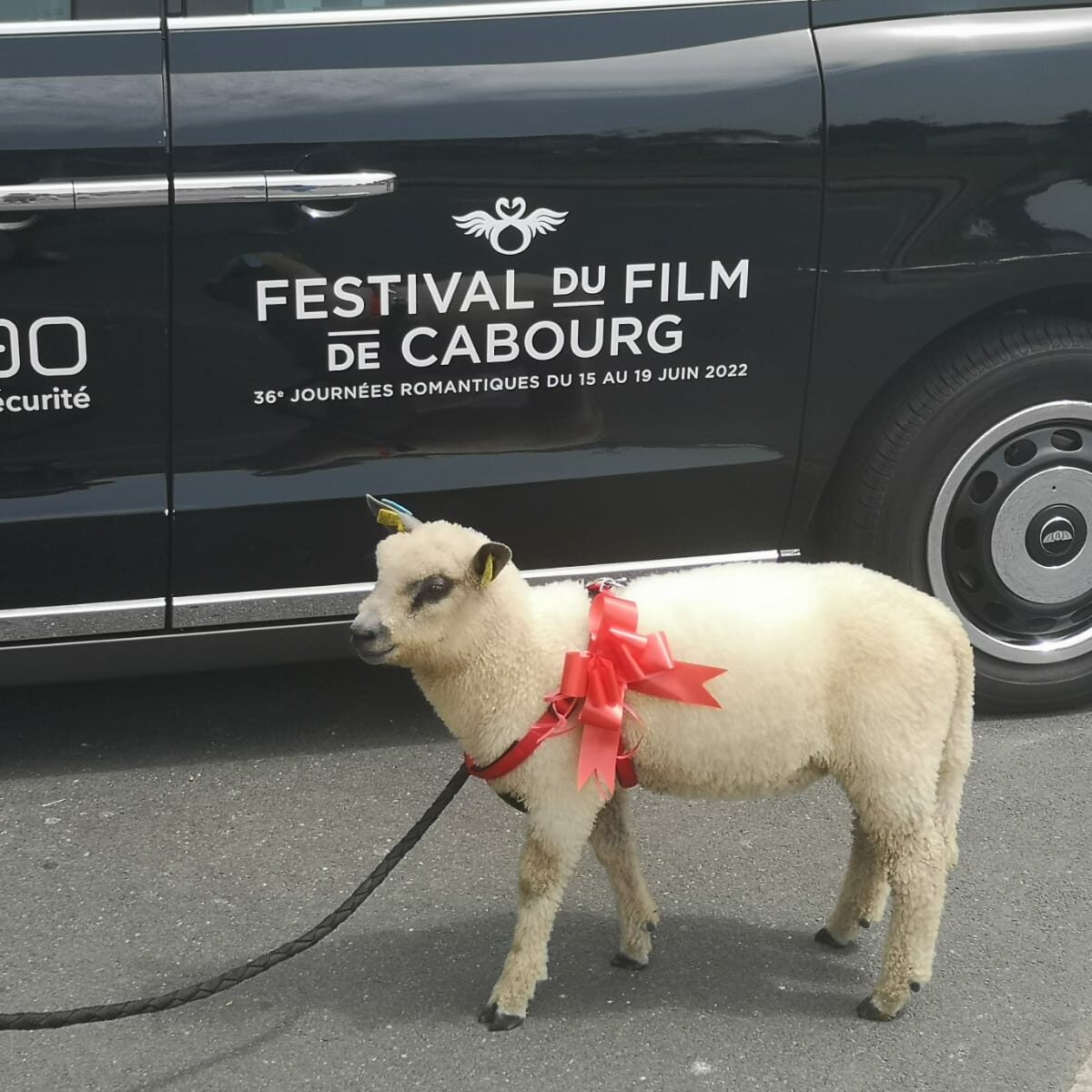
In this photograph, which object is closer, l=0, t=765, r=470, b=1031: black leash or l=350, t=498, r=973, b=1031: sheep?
A: l=0, t=765, r=470, b=1031: black leash

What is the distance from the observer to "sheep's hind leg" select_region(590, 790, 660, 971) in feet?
10.0

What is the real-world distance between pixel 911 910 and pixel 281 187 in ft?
6.52

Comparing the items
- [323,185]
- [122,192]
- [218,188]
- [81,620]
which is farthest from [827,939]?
[122,192]

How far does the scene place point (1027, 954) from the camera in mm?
3145

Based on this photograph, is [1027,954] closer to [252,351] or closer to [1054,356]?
[1054,356]

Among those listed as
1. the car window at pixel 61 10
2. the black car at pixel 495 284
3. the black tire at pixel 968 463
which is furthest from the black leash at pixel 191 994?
the car window at pixel 61 10

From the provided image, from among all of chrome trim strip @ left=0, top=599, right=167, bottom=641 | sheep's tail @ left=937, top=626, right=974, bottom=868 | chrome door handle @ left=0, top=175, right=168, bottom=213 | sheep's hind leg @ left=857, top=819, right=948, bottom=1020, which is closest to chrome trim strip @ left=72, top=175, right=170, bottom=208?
chrome door handle @ left=0, top=175, right=168, bottom=213

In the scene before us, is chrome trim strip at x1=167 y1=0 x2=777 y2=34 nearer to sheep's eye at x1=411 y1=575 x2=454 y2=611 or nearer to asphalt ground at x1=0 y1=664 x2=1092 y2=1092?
sheep's eye at x1=411 y1=575 x2=454 y2=611

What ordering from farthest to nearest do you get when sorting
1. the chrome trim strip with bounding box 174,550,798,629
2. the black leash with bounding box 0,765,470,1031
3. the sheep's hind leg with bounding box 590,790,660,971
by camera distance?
1. the chrome trim strip with bounding box 174,550,798,629
2. the sheep's hind leg with bounding box 590,790,660,971
3. the black leash with bounding box 0,765,470,1031

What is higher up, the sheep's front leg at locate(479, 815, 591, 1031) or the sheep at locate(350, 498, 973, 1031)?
the sheep at locate(350, 498, 973, 1031)

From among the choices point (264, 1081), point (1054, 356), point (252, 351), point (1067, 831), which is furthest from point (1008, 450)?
point (264, 1081)

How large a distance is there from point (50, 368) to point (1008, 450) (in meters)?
2.35

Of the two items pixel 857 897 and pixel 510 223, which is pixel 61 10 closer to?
pixel 510 223

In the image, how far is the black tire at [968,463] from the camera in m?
3.91
